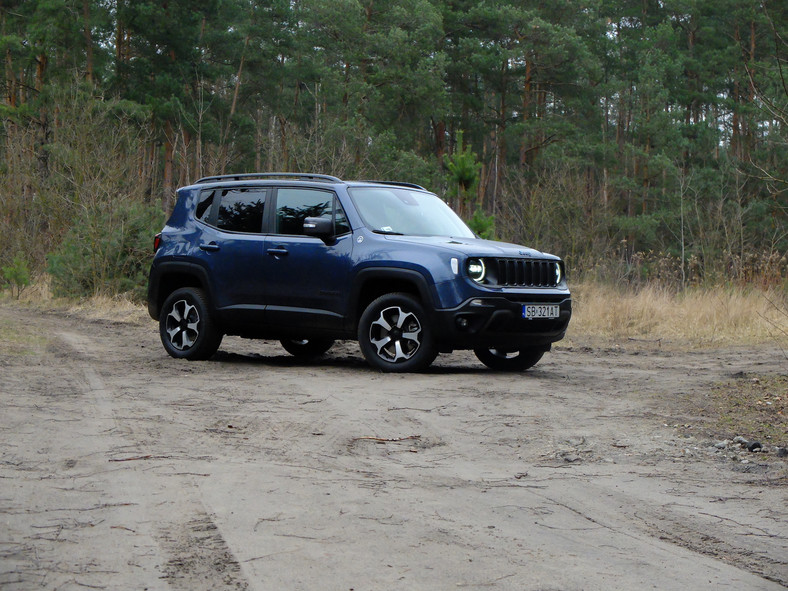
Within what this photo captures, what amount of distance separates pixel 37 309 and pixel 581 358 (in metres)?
13.4

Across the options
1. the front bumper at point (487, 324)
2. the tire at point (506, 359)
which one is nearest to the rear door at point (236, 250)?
the front bumper at point (487, 324)

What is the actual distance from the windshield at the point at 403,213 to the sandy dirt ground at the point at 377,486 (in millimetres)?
1642

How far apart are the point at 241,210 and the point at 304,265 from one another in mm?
1226

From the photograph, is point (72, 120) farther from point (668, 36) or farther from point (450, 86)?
point (668, 36)

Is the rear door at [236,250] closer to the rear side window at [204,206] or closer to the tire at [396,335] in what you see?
the rear side window at [204,206]

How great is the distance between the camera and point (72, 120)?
25234mm

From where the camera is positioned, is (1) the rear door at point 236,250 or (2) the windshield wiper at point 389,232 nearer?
(2) the windshield wiper at point 389,232

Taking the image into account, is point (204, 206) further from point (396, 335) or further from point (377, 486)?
point (377, 486)

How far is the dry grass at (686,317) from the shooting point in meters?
15.1

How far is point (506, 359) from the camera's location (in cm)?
1144

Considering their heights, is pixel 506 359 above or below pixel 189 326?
below

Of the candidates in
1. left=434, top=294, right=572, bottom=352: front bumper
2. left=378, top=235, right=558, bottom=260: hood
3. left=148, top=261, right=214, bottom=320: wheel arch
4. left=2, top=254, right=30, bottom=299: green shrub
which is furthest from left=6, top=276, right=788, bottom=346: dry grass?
left=2, top=254, right=30, bottom=299: green shrub

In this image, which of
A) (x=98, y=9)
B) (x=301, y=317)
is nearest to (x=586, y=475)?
(x=301, y=317)

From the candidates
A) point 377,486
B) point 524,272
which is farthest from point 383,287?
point 377,486
